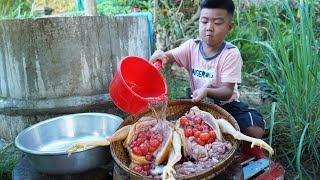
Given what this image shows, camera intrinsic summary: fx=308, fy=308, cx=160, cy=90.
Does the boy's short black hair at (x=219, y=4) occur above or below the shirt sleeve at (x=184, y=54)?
above

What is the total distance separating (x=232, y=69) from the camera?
1.98 metres

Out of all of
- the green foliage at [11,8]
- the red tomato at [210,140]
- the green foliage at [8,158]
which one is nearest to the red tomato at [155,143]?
the red tomato at [210,140]

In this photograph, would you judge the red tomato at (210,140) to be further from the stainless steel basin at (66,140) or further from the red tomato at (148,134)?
the stainless steel basin at (66,140)

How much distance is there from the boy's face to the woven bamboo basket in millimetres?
466

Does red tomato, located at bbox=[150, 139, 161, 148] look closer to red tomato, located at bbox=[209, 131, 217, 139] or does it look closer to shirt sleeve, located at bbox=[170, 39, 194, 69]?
red tomato, located at bbox=[209, 131, 217, 139]

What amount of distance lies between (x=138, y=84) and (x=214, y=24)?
2.06 ft

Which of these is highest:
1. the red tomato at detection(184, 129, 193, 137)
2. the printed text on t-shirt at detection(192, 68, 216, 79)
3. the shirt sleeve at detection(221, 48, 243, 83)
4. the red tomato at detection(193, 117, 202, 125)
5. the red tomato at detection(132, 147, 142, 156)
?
the shirt sleeve at detection(221, 48, 243, 83)

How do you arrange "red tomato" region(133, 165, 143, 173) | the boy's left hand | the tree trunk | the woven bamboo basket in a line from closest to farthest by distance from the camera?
the woven bamboo basket → "red tomato" region(133, 165, 143, 173) → the boy's left hand → the tree trunk

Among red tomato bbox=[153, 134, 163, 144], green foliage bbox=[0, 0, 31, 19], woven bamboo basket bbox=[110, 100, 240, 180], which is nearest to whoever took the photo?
woven bamboo basket bbox=[110, 100, 240, 180]

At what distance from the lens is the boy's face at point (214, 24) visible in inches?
Answer: 77.1

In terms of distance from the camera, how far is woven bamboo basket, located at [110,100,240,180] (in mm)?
1314

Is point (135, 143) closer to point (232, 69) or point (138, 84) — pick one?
point (138, 84)

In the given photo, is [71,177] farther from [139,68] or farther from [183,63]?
[183,63]

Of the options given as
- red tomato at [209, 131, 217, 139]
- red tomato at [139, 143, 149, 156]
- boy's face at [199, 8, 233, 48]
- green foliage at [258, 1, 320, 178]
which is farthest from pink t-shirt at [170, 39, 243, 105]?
red tomato at [139, 143, 149, 156]
